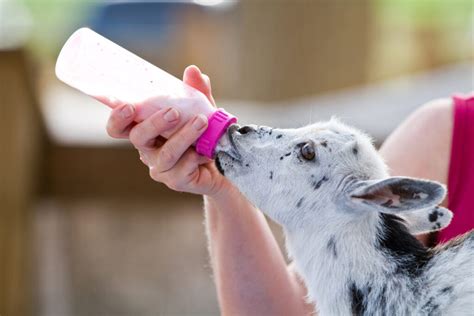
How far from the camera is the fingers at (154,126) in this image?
2150 mm

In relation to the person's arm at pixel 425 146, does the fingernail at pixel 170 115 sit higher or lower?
higher

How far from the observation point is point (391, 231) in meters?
2.14

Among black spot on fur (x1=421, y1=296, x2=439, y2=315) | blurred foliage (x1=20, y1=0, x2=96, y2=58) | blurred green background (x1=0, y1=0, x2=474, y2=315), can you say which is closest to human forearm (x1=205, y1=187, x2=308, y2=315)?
black spot on fur (x1=421, y1=296, x2=439, y2=315)

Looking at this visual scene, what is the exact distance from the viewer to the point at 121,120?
217 cm

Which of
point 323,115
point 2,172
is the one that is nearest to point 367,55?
point 323,115

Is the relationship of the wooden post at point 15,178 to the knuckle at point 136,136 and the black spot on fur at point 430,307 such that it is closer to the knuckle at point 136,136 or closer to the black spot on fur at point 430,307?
the knuckle at point 136,136

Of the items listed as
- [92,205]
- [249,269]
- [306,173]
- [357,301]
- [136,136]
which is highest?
[136,136]

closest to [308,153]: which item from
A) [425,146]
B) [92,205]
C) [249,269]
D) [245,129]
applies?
[245,129]

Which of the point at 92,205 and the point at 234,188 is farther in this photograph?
the point at 92,205

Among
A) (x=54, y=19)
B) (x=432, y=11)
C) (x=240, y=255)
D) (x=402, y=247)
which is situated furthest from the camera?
(x=54, y=19)

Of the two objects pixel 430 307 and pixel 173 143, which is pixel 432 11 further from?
pixel 430 307

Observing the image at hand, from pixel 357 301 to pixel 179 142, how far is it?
508mm

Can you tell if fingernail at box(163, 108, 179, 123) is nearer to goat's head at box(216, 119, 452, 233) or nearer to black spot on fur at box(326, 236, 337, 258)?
goat's head at box(216, 119, 452, 233)

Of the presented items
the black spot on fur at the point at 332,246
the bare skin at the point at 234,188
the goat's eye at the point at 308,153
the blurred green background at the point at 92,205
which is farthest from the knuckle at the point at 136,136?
the blurred green background at the point at 92,205
